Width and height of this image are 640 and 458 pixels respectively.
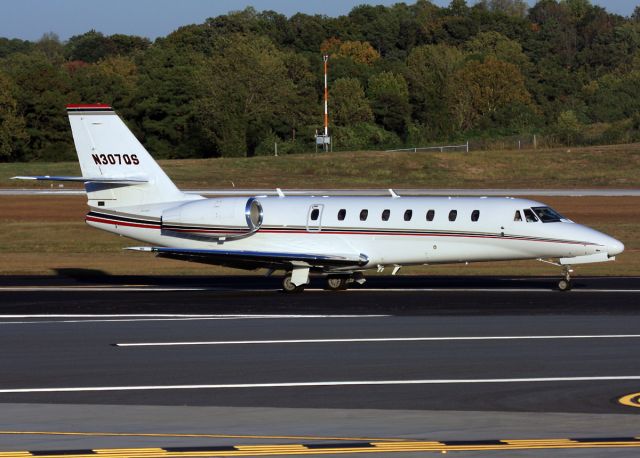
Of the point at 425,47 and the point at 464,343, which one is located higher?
the point at 425,47

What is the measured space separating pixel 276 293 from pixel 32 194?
36.2 m

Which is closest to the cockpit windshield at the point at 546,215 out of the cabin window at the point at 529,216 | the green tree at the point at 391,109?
the cabin window at the point at 529,216

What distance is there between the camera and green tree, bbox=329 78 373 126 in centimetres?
9875

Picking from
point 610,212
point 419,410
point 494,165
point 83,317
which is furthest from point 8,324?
point 494,165

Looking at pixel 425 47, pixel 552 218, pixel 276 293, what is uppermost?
pixel 425 47

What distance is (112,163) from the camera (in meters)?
29.5

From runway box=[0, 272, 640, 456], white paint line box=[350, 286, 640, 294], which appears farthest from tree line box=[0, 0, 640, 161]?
runway box=[0, 272, 640, 456]

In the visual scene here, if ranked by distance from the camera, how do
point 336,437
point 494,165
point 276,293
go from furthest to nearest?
point 494,165
point 276,293
point 336,437

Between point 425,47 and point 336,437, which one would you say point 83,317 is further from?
point 425,47

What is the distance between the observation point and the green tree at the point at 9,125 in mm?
89812

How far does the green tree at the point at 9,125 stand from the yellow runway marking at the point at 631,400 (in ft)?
265

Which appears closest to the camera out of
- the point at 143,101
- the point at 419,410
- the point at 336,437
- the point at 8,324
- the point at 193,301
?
the point at 336,437

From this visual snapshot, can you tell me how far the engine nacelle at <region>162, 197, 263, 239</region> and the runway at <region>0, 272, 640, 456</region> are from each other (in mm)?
1551

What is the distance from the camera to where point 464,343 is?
754 inches
